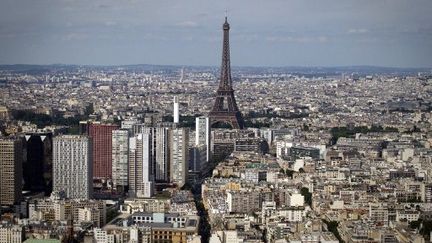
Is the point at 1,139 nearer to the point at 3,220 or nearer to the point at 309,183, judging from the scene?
the point at 3,220

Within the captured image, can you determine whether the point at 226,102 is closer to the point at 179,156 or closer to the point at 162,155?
the point at 179,156

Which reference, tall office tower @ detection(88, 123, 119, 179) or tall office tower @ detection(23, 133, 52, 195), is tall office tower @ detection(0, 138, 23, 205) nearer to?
tall office tower @ detection(23, 133, 52, 195)

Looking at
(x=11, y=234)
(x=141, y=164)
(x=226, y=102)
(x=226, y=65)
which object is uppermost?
(x=226, y=65)

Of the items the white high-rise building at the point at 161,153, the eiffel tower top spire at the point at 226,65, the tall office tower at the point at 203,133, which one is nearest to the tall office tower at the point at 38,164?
the white high-rise building at the point at 161,153

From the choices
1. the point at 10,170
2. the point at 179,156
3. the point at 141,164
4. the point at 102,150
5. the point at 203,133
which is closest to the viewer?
the point at 10,170

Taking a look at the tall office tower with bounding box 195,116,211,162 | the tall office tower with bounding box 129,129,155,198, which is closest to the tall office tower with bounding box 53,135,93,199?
the tall office tower with bounding box 129,129,155,198

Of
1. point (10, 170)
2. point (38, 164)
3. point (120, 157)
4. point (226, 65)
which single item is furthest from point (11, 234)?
point (226, 65)
